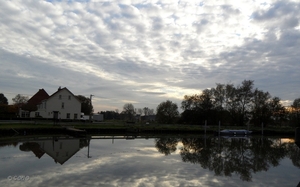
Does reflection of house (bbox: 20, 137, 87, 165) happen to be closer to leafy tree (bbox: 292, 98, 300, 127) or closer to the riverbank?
the riverbank

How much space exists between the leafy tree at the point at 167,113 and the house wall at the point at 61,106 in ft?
76.2

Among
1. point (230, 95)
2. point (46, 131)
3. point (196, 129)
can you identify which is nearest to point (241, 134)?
point (196, 129)

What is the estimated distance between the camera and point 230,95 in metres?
62.3

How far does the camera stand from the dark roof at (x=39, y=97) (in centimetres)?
5953

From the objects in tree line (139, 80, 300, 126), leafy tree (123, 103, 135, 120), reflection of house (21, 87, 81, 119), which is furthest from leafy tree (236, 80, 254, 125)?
leafy tree (123, 103, 135, 120)

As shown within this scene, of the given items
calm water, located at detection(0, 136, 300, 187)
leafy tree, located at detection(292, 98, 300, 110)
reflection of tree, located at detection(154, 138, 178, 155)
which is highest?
leafy tree, located at detection(292, 98, 300, 110)

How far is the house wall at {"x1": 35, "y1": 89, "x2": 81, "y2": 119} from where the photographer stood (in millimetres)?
53750

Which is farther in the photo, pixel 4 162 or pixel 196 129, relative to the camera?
pixel 196 129

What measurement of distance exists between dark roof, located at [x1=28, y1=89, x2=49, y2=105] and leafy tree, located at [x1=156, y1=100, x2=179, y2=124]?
28248 mm

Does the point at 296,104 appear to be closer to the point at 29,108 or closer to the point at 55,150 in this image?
the point at 29,108

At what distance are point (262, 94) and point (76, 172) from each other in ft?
185

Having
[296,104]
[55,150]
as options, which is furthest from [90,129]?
[296,104]

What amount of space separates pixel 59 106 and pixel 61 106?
1.29ft

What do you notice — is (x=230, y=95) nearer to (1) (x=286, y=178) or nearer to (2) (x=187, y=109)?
(2) (x=187, y=109)
